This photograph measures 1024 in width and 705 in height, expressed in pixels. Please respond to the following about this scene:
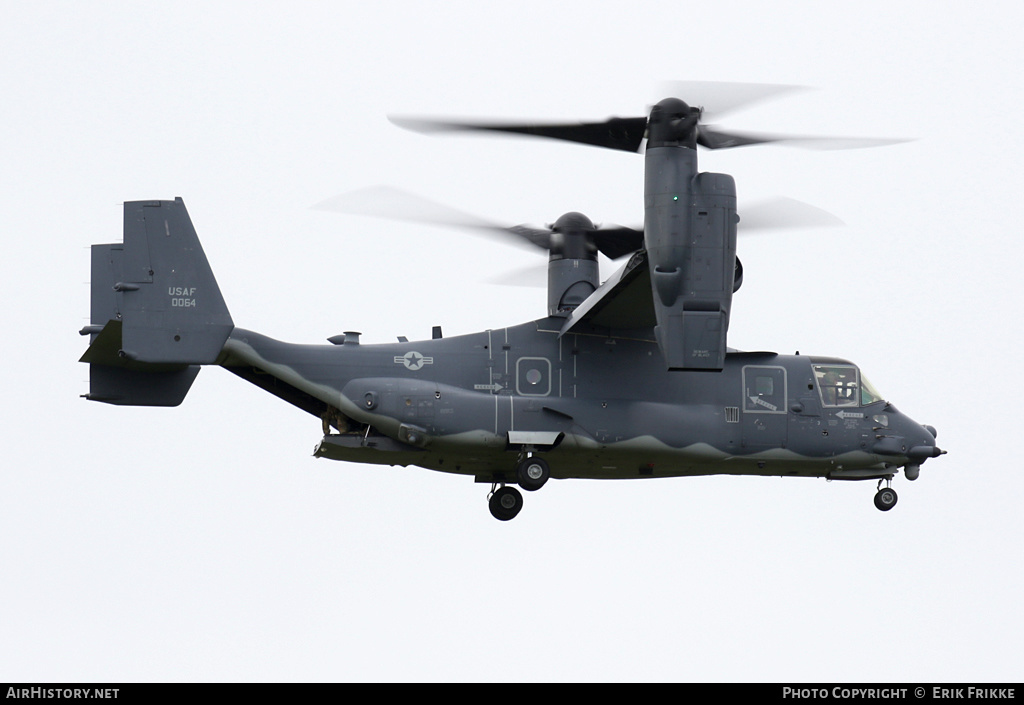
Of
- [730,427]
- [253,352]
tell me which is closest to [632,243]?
[730,427]

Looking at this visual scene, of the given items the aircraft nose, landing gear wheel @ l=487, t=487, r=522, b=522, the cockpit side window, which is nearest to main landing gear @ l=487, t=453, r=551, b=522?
landing gear wheel @ l=487, t=487, r=522, b=522

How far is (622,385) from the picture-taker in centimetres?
2562

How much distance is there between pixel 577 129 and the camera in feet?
77.2

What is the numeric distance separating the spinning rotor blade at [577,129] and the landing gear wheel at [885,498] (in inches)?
320

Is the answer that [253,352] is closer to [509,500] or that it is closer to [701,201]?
[509,500]

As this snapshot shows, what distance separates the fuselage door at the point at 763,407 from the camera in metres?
26.1

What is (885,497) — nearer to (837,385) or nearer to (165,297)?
(837,385)

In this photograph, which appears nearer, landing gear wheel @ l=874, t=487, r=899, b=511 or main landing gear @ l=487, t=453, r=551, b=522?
main landing gear @ l=487, t=453, r=551, b=522

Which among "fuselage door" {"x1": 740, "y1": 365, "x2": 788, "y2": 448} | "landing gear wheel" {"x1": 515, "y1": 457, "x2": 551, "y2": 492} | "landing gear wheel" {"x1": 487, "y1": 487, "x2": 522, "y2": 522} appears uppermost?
"fuselage door" {"x1": 740, "y1": 365, "x2": 788, "y2": 448}

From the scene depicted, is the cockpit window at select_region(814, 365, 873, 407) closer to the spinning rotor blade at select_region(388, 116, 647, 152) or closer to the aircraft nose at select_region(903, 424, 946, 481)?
the aircraft nose at select_region(903, 424, 946, 481)

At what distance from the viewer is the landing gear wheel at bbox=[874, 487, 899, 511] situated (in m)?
27.3

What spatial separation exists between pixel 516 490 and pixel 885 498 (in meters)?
6.70

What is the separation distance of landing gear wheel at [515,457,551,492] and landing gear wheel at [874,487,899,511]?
21.2 ft

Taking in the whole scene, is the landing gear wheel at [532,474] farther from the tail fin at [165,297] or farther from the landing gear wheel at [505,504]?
the tail fin at [165,297]
